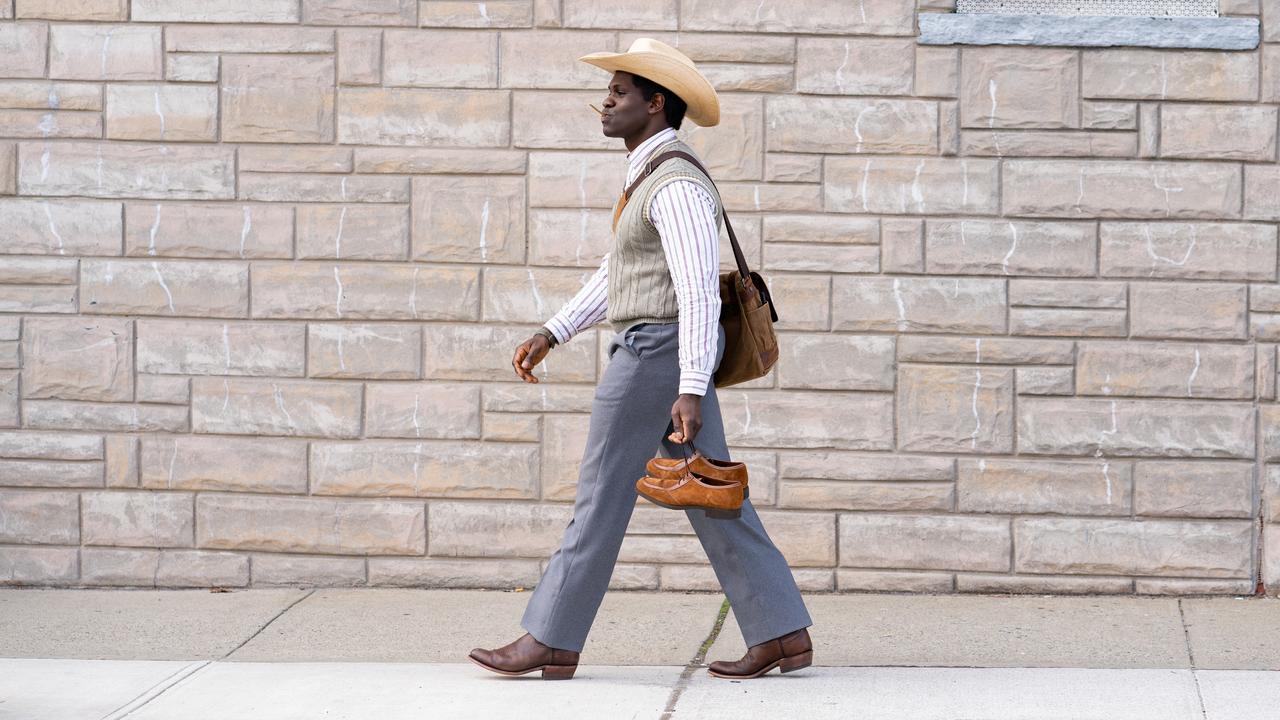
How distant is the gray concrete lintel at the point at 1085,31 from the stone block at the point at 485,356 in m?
1.89

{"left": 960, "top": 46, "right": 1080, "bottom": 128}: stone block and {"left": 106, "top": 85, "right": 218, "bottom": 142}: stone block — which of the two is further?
{"left": 106, "top": 85, "right": 218, "bottom": 142}: stone block

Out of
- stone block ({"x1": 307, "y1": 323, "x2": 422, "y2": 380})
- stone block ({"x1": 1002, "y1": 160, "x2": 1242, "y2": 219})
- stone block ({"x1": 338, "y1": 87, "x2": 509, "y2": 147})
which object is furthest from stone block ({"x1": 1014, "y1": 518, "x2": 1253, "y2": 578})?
Answer: stone block ({"x1": 338, "y1": 87, "x2": 509, "y2": 147})

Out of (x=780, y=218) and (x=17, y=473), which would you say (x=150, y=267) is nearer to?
(x=17, y=473)

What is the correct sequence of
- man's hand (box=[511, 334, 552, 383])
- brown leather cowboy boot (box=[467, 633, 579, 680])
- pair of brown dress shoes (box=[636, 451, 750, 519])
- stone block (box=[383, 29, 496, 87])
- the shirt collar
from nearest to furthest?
pair of brown dress shoes (box=[636, 451, 750, 519])
the shirt collar
brown leather cowboy boot (box=[467, 633, 579, 680])
man's hand (box=[511, 334, 552, 383])
stone block (box=[383, 29, 496, 87])

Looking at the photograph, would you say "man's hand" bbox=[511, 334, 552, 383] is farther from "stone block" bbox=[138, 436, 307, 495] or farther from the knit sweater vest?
"stone block" bbox=[138, 436, 307, 495]

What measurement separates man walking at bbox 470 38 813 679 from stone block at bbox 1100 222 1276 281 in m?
2.16

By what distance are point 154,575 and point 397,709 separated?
2.19m

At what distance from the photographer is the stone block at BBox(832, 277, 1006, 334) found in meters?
5.67

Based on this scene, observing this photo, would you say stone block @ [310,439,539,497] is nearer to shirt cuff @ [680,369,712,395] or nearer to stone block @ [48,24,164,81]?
stone block @ [48,24,164,81]

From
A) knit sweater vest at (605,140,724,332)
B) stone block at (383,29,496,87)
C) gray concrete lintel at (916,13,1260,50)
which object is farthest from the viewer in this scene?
stone block at (383,29,496,87)

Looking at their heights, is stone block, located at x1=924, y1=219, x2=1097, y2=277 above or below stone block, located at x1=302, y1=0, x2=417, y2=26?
below

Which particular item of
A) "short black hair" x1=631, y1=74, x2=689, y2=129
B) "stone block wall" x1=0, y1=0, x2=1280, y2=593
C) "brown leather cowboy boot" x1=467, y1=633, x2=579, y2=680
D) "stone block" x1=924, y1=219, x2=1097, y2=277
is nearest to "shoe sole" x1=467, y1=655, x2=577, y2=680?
"brown leather cowboy boot" x1=467, y1=633, x2=579, y2=680

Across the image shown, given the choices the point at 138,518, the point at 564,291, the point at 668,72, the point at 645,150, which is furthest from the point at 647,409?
the point at 138,518

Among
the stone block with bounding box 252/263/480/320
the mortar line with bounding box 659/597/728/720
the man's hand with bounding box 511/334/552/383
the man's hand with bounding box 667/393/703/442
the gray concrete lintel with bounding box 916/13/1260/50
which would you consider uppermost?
the gray concrete lintel with bounding box 916/13/1260/50
